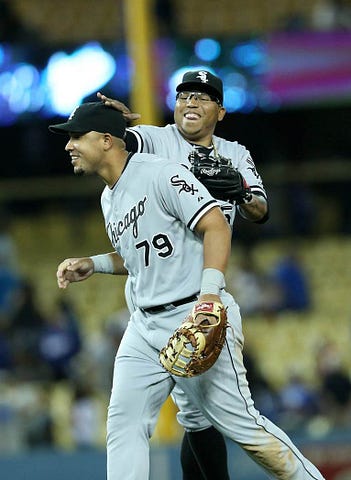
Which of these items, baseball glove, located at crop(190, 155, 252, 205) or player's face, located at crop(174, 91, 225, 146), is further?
player's face, located at crop(174, 91, 225, 146)

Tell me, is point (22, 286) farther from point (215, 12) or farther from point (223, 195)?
point (223, 195)

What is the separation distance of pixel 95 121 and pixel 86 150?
0.37 feet

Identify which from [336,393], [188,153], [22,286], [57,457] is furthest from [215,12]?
[188,153]

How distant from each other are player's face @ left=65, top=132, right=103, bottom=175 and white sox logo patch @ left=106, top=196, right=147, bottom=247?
0.71ft

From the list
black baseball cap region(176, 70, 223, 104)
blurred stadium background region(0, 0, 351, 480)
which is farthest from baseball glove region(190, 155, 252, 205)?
blurred stadium background region(0, 0, 351, 480)

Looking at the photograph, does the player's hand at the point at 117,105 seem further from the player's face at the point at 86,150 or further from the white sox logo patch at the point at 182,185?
the white sox logo patch at the point at 182,185

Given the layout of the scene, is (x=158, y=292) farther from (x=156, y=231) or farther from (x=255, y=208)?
(x=255, y=208)

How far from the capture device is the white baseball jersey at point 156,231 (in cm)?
418

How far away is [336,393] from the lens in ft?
29.3

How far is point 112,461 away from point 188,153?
48.9 inches

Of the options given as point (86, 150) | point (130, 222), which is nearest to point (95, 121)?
point (86, 150)

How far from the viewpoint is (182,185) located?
4.10m

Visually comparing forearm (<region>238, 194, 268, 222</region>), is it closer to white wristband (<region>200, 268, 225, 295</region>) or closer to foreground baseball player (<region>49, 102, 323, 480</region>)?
foreground baseball player (<region>49, 102, 323, 480</region>)

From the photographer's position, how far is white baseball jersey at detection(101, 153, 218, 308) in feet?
13.7
